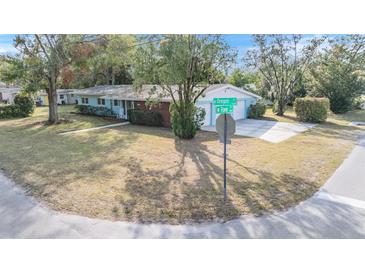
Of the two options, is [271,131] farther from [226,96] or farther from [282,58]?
[282,58]

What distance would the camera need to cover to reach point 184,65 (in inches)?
434

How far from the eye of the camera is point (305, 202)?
592cm

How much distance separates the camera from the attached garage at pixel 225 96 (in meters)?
16.6

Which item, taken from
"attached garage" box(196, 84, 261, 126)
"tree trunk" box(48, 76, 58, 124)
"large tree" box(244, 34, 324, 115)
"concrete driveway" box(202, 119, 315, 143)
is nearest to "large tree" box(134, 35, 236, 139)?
"attached garage" box(196, 84, 261, 126)

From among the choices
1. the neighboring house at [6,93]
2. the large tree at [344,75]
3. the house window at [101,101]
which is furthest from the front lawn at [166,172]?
the neighboring house at [6,93]

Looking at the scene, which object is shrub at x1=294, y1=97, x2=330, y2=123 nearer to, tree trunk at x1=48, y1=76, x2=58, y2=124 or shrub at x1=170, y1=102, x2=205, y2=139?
shrub at x1=170, y1=102, x2=205, y2=139

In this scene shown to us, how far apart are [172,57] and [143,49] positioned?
150 cm

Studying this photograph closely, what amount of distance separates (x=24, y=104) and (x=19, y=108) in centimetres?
56

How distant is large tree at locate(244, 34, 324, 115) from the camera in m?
21.0

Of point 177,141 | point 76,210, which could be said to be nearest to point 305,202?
point 76,210

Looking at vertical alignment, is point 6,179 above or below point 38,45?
below

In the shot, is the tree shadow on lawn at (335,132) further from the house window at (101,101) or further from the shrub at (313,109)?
the house window at (101,101)

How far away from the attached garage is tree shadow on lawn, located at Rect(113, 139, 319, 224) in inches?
285
